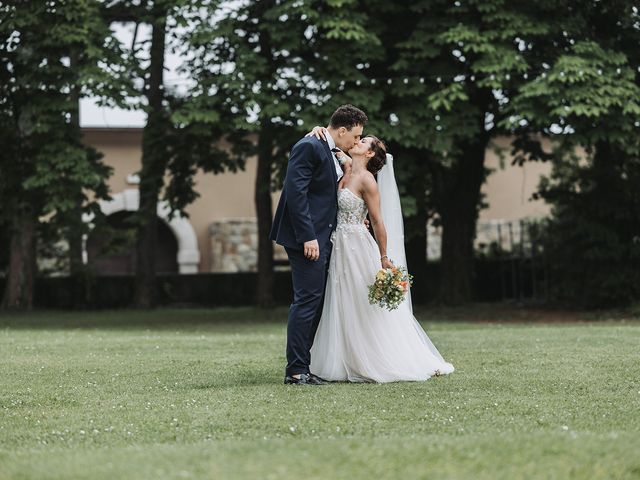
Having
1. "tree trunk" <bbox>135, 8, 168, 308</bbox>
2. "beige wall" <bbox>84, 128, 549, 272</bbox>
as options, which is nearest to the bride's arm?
"tree trunk" <bbox>135, 8, 168, 308</bbox>

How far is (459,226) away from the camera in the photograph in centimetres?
2356

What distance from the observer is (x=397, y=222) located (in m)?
9.85

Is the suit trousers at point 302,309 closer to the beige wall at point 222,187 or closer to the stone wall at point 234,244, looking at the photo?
the beige wall at point 222,187

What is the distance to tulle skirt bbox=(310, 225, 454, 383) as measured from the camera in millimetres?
9289

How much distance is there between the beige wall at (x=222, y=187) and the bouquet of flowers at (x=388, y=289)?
23.2m

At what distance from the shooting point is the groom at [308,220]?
883 centimetres

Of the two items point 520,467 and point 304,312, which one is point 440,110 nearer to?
point 304,312

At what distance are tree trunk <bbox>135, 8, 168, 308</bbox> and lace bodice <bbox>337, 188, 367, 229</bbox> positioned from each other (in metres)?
11.2

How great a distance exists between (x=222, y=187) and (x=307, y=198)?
1063 inches

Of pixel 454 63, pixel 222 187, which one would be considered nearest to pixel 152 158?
pixel 454 63

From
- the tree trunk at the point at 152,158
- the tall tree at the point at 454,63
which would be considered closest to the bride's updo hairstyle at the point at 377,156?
the tall tree at the point at 454,63

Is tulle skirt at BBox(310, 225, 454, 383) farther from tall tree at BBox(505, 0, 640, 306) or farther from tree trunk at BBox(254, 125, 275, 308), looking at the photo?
tree trunk at BBox(254, 125, 275, 308)

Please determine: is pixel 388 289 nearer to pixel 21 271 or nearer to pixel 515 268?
pixel 21 271

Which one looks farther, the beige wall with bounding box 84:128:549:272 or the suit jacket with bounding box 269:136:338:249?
the beige wall with bounding box 84:128:549:272
